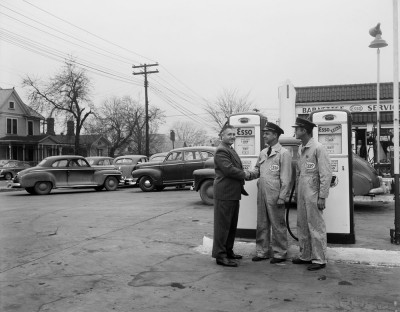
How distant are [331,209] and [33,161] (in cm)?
5106

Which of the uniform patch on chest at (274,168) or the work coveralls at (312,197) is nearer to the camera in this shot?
the work coveralls at (312,197)

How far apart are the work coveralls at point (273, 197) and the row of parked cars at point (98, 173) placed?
11163 mm

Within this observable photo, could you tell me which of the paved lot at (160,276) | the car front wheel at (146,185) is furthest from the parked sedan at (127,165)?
the paved lot at (160,276)

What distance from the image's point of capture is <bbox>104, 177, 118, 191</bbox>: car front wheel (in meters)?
20.1

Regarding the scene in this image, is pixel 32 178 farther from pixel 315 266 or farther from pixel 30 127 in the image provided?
pixel 30 127

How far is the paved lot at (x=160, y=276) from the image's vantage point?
4.48 m

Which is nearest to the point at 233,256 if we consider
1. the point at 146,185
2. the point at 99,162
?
the point at 146,185

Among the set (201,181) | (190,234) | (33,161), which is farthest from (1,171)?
(190,234)

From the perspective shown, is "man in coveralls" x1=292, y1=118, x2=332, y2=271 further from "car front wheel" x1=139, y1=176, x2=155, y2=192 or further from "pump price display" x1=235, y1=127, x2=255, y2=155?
"car front wheel" x1=139, y1=176, x2=155, y2=192

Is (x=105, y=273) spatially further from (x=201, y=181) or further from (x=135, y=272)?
(x=201, y=181)

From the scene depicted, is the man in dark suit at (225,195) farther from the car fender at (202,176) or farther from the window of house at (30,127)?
the window of house at (30,127)

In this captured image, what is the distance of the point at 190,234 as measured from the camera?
8.24 metres

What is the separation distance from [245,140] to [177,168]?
1075cm

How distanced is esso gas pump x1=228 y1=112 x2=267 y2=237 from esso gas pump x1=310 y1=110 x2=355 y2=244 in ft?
2.99
